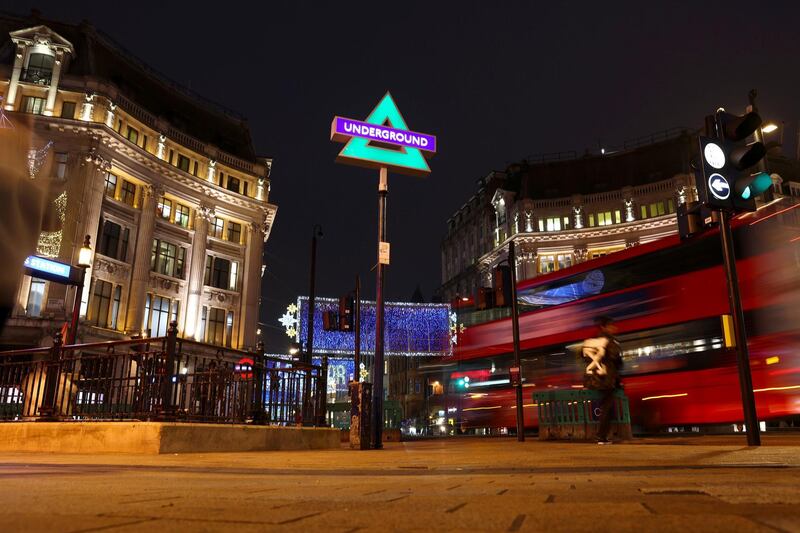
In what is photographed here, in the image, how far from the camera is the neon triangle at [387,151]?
42.5 ft

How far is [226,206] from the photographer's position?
40.6 meters

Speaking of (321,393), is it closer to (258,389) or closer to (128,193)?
(258,389)

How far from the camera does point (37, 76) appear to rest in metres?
32.4

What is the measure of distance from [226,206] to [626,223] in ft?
101

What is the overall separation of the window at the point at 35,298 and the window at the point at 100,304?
261cm

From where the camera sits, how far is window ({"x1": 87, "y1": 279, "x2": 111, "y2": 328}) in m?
31.4

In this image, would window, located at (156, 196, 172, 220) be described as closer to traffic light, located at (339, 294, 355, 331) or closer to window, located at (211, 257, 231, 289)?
window, located at (211, 257, 231, 289)

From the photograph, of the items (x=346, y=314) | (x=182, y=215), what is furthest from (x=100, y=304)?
(x=346, y=314)

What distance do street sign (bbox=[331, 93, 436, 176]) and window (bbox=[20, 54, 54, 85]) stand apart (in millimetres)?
27744

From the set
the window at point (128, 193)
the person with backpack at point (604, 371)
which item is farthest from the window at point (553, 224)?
the person with backpack at point (604, 371)

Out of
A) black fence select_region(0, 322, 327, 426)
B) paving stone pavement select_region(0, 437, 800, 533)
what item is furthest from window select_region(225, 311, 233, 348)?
paving stone pavement select_region(0, 437, 800, 533)

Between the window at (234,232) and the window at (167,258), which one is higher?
the window at (234,232)

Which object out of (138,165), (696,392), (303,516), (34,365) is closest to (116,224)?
(138,165)

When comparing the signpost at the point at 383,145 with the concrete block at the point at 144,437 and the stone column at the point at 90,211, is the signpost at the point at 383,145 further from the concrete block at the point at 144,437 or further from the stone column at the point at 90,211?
the stone column at the point at 90,211
